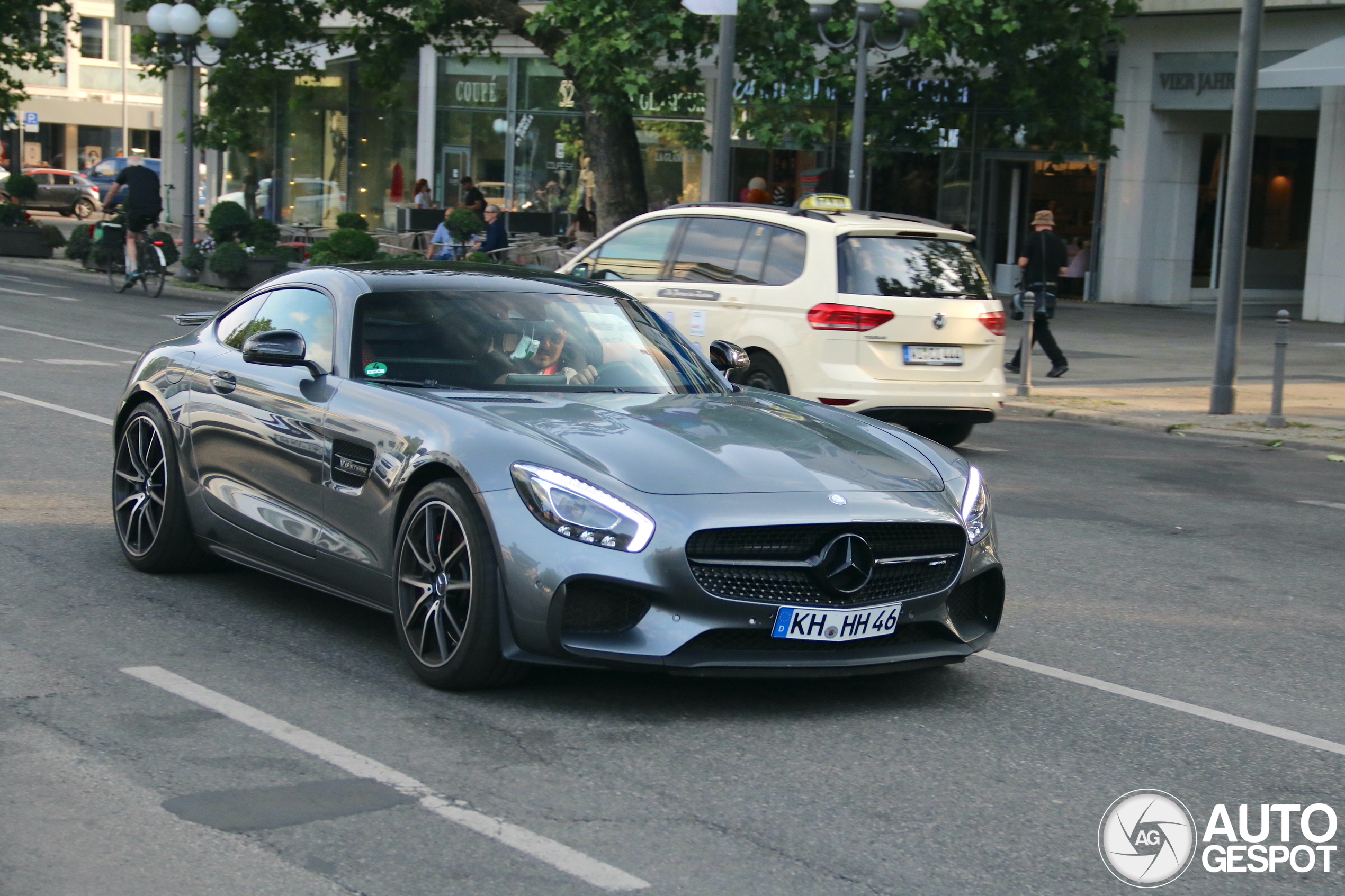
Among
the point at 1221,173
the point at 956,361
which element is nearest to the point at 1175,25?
the point at 1221,173

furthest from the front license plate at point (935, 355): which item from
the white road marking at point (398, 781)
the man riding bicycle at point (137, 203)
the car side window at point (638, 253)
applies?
the man riding bicycle at point (137, 203)

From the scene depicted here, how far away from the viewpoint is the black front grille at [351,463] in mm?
6172

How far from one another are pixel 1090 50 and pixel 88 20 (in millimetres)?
66463

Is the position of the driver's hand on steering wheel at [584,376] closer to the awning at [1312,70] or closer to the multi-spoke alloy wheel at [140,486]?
the multi-spoke alloy wheel at [140,486]

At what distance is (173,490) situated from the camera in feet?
24.2

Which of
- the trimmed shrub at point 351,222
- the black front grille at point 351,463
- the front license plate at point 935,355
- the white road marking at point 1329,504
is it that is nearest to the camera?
the black front grille at point 351,463

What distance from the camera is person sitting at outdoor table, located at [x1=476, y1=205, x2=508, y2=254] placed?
1024 inches

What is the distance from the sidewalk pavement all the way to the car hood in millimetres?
9176

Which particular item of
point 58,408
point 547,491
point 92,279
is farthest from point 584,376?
point 92,279

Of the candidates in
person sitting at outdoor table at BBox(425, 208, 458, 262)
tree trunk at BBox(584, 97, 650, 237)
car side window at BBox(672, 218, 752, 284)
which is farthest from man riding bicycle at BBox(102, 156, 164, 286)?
car side window at BBox(672, 218, 752, 284)

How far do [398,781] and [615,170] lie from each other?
22.6 m

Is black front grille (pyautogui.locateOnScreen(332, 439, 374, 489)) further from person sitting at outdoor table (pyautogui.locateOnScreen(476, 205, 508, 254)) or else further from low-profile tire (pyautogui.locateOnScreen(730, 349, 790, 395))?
person sitting at outdoor table (pyautogui.locateOnScreen(476, 205, 508, 254))

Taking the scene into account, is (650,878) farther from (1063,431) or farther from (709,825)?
(1063,431)

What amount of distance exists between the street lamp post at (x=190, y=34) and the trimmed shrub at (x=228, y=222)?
898 mm
